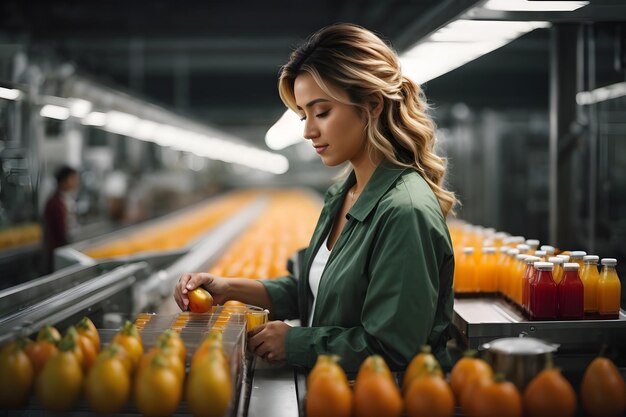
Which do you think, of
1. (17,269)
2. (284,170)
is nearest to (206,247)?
(17,269)

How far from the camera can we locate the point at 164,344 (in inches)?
73.7

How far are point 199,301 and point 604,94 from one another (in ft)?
21.5

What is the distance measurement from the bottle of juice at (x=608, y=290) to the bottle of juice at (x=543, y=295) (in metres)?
0.19

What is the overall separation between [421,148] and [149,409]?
1.33 metres

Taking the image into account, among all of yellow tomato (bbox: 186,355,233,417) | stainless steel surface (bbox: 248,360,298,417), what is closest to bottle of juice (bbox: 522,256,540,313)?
stainless steel surface (bbox: 248,360,298,417)

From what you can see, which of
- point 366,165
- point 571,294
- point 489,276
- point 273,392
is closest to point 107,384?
point 273,392

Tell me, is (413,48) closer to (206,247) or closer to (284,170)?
(206,247)

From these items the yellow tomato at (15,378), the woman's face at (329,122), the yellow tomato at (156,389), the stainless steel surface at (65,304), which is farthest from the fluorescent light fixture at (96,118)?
the yellow tomato at (156,389)

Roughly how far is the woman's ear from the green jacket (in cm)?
18

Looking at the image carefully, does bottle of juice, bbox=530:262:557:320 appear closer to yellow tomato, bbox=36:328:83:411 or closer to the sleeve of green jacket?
the sleeve of green jacket

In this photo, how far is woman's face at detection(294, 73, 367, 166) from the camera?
7.76ft

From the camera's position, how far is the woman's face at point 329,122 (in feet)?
7.76

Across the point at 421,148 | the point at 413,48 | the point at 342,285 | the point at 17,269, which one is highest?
the point at 413,48

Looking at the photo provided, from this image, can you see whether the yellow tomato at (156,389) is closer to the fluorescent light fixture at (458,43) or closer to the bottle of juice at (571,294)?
the fluorescent light fixture at (458,43)
